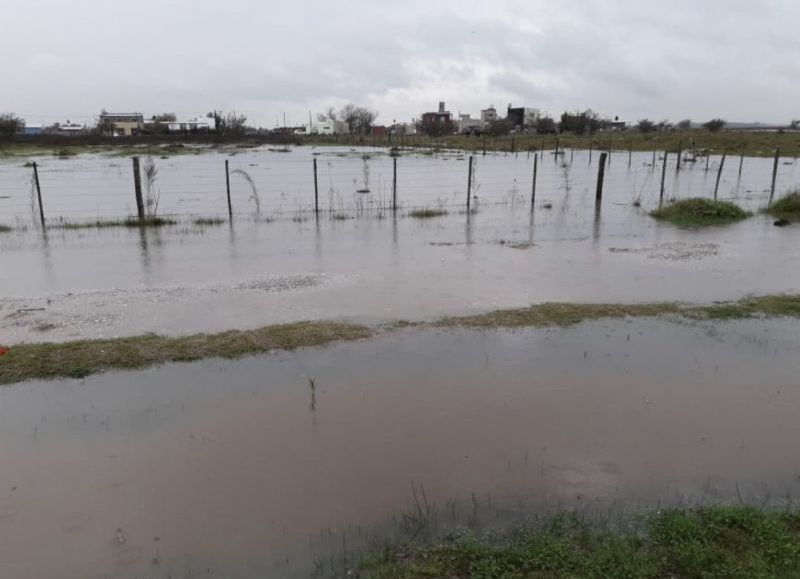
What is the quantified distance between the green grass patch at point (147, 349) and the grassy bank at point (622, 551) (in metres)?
3.99

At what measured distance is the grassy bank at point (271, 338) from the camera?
277 inches

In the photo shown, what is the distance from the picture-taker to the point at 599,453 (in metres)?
→ 5.32

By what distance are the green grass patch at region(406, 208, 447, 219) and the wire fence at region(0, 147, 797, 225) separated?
0.89 metres

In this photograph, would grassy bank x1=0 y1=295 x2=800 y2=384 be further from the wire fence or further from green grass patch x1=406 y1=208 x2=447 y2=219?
the wire fence

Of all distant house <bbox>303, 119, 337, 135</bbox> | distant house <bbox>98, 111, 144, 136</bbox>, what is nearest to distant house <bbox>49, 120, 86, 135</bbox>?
distant house <bbox>98, 111, 144, 136</bbox>

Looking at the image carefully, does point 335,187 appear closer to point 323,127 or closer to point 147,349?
point 147,349

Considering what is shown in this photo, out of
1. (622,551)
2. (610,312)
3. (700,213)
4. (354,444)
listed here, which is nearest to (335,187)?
(700,213)

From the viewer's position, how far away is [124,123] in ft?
419

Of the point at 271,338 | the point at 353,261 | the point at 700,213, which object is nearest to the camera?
the point at 271,338

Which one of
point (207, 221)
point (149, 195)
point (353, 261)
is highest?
point (149, 195)

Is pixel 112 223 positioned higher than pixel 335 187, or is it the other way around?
pixel 335 187

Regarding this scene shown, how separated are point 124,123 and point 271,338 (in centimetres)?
13518

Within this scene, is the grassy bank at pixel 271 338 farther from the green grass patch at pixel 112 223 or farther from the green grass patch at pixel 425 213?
the green grass patch at pixel 112 223

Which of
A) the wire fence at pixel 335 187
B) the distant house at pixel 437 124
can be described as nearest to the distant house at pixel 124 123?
the distant house at pixel 437 124
